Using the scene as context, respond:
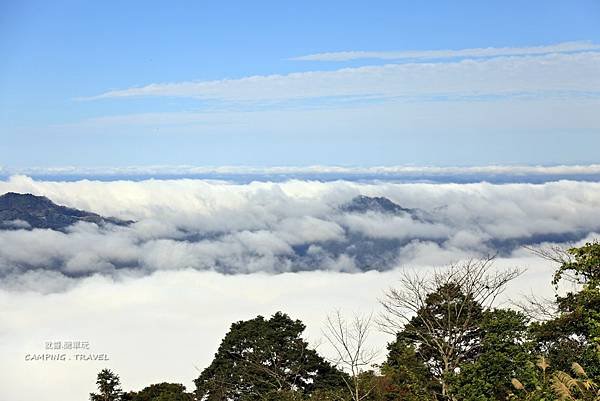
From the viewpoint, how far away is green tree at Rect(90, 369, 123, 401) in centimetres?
2633

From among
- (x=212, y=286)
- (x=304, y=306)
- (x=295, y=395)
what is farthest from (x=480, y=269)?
(x=212, y=286)

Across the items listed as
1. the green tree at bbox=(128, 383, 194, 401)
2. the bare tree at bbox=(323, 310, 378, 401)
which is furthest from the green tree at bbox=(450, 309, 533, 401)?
the green tree at bbox=(128, 383, 194, 401)

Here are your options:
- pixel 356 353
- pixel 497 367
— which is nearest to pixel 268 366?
pixel 356 353

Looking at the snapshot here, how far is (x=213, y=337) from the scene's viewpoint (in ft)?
330

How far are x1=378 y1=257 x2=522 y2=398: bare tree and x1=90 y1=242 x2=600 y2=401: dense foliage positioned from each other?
0.12 feet

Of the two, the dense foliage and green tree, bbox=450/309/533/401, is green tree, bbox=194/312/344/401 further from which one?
green tree, bbox=450/309/533/401

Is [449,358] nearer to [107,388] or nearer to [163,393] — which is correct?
[163,393]

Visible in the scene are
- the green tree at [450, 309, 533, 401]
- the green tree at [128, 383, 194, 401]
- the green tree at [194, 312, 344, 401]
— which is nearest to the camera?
the green tree at [450, 309, 533, 401]

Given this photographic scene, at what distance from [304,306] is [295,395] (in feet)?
296

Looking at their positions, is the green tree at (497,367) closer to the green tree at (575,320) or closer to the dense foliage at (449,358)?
the dense foliage at (449,358)

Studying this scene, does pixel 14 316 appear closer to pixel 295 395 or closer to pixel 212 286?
pixel 212 286

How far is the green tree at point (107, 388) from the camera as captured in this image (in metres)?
26.3

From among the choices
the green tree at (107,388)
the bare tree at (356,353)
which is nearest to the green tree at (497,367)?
the bare tree at (356,353)

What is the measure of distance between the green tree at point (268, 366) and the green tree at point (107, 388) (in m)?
3.08
